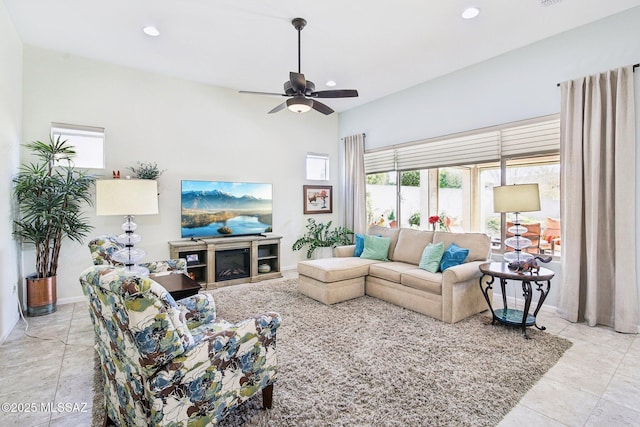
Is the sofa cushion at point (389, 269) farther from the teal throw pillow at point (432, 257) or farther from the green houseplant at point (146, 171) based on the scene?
the green houseplant at point (146, 171)

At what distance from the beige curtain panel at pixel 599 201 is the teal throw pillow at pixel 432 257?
1316 millimetres

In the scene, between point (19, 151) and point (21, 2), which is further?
point (19, 151)

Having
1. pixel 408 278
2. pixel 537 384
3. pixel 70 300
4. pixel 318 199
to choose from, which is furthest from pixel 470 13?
pixel 70 300

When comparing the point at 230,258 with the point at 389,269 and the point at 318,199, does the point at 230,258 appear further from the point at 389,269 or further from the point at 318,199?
the point at 389,269

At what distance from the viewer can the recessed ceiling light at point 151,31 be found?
3494 millimetres

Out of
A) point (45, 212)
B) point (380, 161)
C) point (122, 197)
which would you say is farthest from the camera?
point (380, 161)

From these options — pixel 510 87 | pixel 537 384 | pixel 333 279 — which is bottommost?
pixel 537 384

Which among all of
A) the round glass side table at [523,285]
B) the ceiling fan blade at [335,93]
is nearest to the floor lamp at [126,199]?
the ceiling fan blade at [335,93]

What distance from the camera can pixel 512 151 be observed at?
4.20 metres

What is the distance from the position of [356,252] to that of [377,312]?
1259 millimetres

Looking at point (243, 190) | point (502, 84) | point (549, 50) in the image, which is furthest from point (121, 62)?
point (549, 50)

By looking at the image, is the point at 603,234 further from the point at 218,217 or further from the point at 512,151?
the point at 218,217

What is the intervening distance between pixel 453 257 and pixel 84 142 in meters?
4.97

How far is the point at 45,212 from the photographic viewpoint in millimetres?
3559
